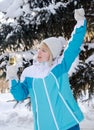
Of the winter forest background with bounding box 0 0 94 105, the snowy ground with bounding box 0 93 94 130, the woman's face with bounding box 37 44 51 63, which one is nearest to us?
the woman's face with bounding box 37 44 51 63

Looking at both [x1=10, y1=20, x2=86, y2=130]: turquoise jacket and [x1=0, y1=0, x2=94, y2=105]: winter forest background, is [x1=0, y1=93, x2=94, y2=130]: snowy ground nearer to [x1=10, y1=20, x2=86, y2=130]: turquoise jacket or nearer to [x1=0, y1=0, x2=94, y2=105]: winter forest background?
[x1=0, y1=0, x2=94, y2=105]: winter forest background

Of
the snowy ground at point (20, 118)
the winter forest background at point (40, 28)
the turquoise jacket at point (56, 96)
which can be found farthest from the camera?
the snowy ground at point (20, 118)

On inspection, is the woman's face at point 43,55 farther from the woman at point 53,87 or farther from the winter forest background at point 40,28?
the winter forest background at point 40,28

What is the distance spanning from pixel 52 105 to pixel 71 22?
10.7 ft

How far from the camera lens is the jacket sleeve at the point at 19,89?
3.82 meters

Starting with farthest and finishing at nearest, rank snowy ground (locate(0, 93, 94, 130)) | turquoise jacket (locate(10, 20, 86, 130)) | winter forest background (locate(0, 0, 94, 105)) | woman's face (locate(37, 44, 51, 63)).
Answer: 1. snowy ground (locate(0, 93, 94, 130))
2. winter forest background (locate(0, 0, 94, 105))
3. woman's face (locate(37, 44, 51, 63))
4. turquoise jacket (locate(10, 20, 86, 130))

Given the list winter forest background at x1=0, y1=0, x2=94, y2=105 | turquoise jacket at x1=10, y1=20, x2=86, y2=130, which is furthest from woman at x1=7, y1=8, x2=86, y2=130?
winter forest background at x1=0, y1=0, x2=94, y2=105

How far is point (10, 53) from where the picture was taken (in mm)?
6914

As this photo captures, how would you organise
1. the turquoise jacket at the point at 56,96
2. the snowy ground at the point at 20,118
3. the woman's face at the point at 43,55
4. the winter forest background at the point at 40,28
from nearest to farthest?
the turquoise jacket at the point at 56,96 < the woman's face at the point at 43,55 < the winter forest background at the point at 40,28 < the snowy ground at the point at 20,118

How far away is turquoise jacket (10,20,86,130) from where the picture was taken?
3.68m

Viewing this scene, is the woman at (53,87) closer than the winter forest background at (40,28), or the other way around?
the woman at (53,87)

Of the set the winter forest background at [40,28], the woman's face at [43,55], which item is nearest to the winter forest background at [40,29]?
the winter forest background at [40,28]

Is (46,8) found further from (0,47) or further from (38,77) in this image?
(38,77)

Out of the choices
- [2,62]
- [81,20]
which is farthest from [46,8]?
[81,20]
